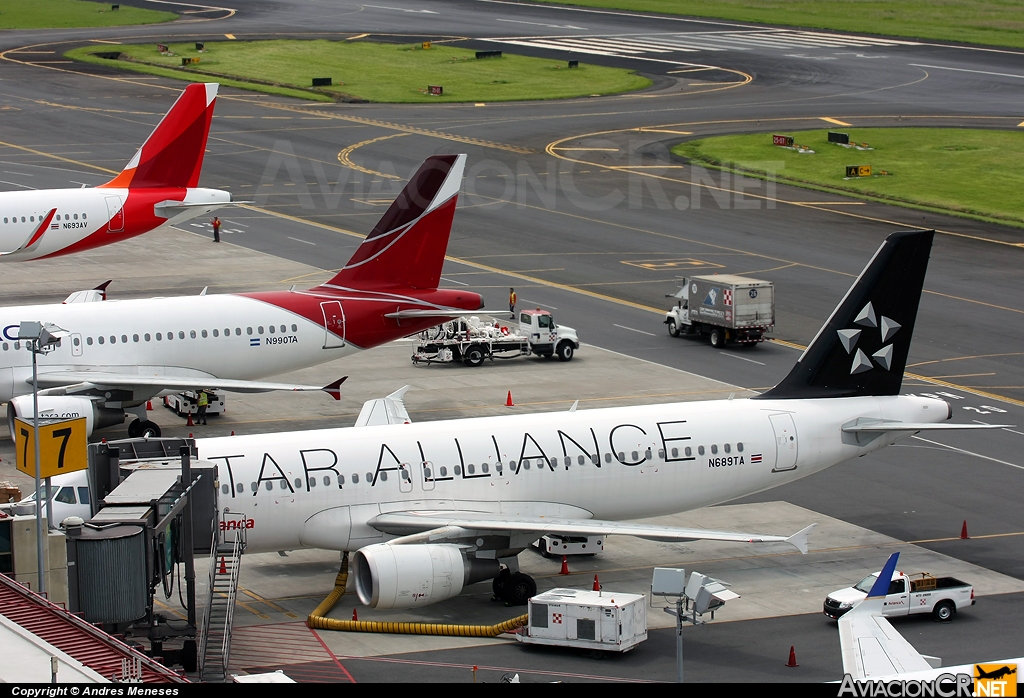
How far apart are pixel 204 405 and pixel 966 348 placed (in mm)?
36939

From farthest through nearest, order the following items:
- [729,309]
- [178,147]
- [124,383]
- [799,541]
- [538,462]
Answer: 1. [178,147]
2. [729,309]
3. [124,383]
4. [538,462]
5. [799,541]

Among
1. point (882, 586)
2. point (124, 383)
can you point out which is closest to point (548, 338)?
point (124, 383)

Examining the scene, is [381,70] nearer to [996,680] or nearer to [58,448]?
[58,448]

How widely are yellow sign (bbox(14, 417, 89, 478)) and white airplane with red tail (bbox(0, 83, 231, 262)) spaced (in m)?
42.3

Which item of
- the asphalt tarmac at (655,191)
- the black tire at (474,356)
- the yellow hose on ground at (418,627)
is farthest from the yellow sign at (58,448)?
the black tire at (474,356)

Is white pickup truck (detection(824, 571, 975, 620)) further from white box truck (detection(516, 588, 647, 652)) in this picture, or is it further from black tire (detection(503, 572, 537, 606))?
black tire (detection(503, 572, 537, 606))

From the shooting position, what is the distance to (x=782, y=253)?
92.9 metres

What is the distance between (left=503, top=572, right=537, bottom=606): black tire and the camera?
4066 centimetres

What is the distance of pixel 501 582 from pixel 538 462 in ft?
12.0

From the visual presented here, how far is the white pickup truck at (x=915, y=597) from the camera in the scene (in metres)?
39.2

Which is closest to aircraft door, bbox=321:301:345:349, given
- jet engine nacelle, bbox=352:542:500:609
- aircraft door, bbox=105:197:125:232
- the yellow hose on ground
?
jet engine nacelle, bbox=352:542:500:609

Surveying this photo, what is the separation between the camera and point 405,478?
135 ft

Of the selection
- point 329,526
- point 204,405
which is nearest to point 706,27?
point 204,405

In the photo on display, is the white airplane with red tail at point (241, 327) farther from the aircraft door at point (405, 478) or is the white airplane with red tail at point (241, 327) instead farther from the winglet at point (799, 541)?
the winglet at point (799, 541)
